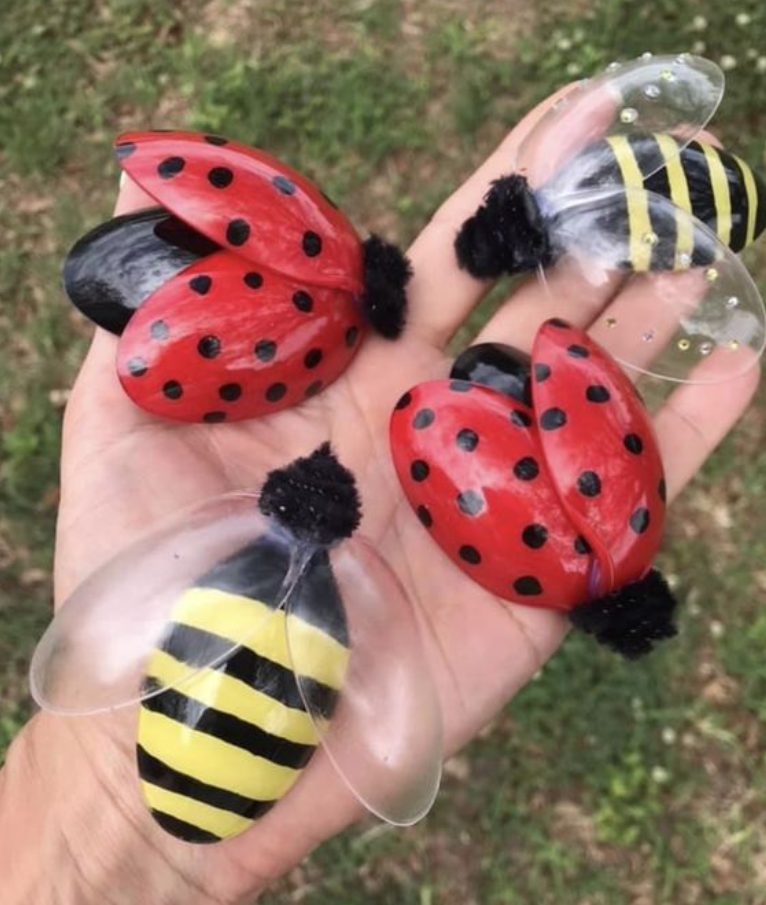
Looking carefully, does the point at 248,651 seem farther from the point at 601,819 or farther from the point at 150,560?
the point at 601,819

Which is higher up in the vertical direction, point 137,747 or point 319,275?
point 319,275

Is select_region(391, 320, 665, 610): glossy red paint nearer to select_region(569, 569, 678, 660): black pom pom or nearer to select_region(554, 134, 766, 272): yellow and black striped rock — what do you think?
select_region(569, 569, 678, 660): black pom pom

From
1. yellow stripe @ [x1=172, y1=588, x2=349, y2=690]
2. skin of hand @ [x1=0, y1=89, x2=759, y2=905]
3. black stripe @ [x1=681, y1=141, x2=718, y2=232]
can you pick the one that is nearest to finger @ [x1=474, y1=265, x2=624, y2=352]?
skin of hand @ [x1=0, y1=89, x2=759, y2=905]

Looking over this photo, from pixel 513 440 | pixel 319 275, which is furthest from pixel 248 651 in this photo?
pixel 319 275

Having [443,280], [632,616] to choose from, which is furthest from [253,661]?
[443,280]

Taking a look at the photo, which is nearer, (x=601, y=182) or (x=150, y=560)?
(x=150, y=560)

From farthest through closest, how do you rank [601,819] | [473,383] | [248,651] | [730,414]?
[601,819]
[730,414]
[473,383]
[248,651]

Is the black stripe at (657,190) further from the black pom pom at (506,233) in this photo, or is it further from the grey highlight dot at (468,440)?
the grey highlight dot at (468,440)
